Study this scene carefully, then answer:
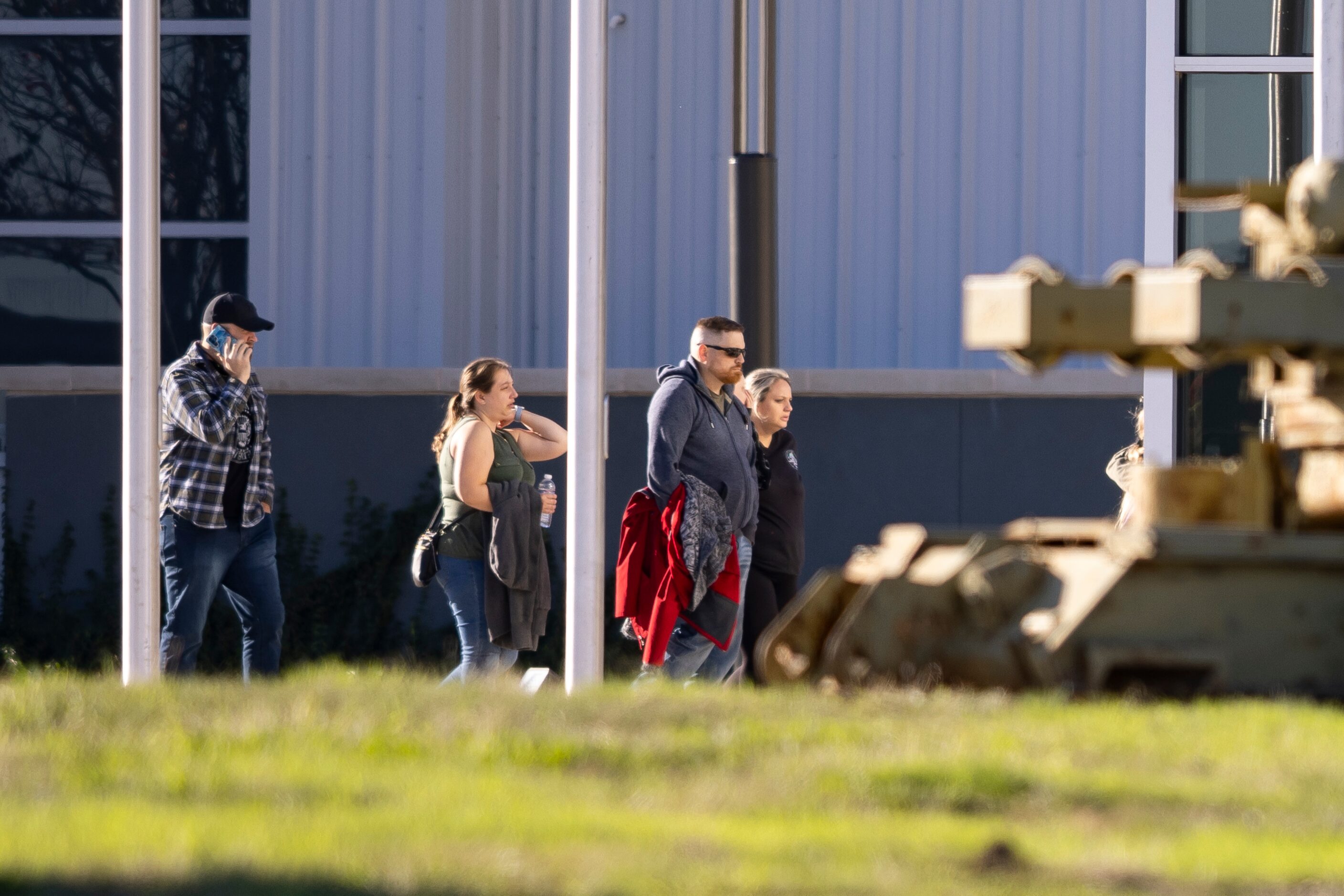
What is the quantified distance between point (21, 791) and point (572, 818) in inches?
39.5

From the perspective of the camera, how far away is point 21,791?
325 centimetres

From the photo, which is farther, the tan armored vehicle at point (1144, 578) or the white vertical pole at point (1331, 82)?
the white vertical pole at point (1331, 82)

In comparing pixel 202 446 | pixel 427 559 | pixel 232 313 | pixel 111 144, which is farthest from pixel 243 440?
pixel 111 144

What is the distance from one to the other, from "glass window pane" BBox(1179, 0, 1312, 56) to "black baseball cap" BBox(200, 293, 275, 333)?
6539 mm

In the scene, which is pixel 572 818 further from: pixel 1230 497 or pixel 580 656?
pixel 580 656

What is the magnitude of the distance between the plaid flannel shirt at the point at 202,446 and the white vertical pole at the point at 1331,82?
16.8 ft

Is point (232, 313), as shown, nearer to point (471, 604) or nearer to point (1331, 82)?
point (471, 604)

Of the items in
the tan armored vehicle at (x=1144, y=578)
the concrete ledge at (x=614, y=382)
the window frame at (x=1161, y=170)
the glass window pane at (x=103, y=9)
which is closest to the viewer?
the tan armored vehicle at (x=1144, y=578)

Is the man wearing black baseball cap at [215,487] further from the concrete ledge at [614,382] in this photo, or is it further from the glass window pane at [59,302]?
the glass window pane at [59,302]

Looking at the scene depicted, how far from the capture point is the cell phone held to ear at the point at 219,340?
25.5 ft

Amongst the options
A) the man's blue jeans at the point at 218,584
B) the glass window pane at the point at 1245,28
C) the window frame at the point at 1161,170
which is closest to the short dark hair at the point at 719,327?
the man's blue jeans at the point at 218,584

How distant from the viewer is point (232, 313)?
7754 mm

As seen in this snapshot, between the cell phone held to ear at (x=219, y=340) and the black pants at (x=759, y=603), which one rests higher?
the cell phone held to ear at (x=219, y=340)

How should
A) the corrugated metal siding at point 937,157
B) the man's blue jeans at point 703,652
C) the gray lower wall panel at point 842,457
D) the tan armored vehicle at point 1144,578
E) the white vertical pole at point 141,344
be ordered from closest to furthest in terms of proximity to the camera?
the tan armored vehicle at point 1144,578, the white vertical pole at point 141,344, the man's blue jeans at point 703,652, the gray lower wall panel at point 842,457, the corrugated metal siding at point 937,157
